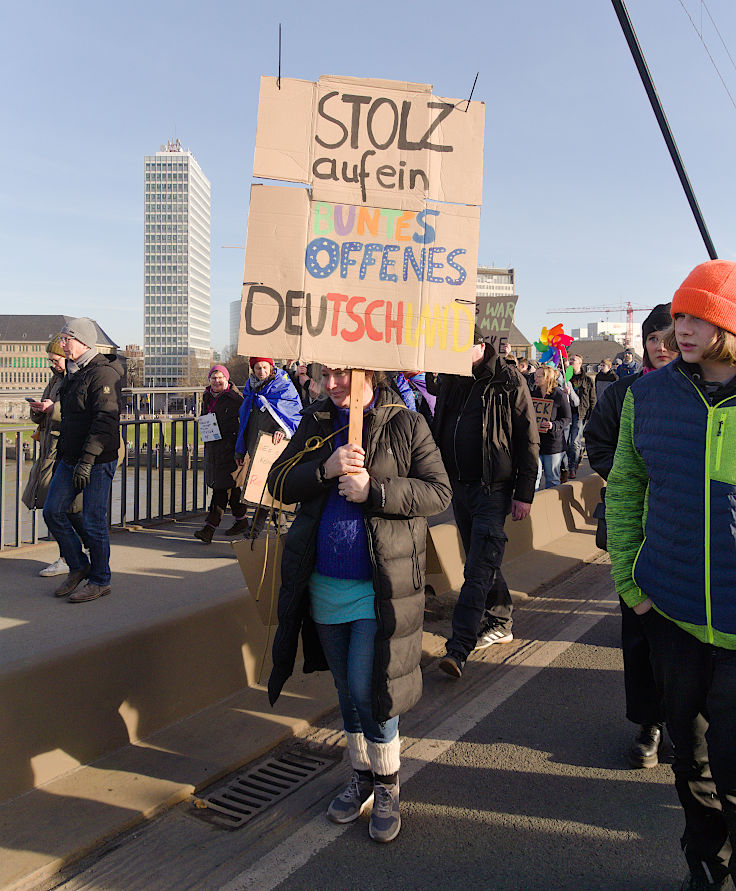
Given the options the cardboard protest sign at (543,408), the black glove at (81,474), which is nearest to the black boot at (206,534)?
the black glove at (81,474)

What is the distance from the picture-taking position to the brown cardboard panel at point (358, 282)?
3.35 m

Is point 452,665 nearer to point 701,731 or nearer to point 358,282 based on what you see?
point 701,731

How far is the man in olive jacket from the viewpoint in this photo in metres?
5.70

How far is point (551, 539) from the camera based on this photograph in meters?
9.41

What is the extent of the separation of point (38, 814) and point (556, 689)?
2.97m

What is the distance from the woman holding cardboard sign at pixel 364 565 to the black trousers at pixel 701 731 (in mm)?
957

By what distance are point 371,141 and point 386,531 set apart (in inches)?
64.2

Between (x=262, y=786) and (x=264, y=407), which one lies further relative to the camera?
(x=264, y=407)

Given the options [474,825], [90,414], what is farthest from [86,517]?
[474,825]

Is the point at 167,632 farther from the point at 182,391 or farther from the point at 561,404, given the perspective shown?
the point at 561,404

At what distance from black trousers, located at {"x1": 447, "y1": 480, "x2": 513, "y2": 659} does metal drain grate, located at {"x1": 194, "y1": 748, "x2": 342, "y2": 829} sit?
130cm

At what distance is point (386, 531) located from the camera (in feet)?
10.5

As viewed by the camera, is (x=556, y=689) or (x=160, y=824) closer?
(x=160, y=824)

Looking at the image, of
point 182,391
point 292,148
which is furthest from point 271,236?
point 182,391
